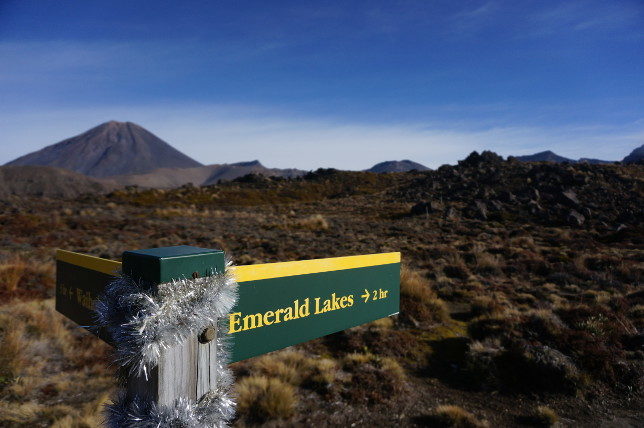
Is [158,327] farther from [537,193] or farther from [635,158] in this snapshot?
[635,158]

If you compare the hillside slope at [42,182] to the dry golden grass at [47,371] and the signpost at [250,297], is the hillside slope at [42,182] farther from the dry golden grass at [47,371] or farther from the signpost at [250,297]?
the signpost at [250,297]

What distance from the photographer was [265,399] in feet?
13.9

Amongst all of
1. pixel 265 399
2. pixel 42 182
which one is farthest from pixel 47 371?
pixel 42 182

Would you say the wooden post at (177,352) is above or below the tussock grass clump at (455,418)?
above

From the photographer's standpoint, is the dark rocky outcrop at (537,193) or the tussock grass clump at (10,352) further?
the dark rocky outcrop at (537,193)

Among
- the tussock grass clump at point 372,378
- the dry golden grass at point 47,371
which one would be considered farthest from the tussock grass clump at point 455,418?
the dry golden grass at point 47,371

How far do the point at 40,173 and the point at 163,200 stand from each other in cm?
9958

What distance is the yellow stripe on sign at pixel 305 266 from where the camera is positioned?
1843 mm

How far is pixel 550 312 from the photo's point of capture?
7.26 m

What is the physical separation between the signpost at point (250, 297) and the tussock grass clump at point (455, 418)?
7.03ft

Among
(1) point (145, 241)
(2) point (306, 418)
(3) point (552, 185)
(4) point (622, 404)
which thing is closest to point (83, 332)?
(2) point (306, 418)

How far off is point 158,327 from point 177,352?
163 mm

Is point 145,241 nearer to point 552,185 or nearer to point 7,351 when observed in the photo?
point 7,351

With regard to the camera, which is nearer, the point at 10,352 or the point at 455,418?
the point at 455,418
